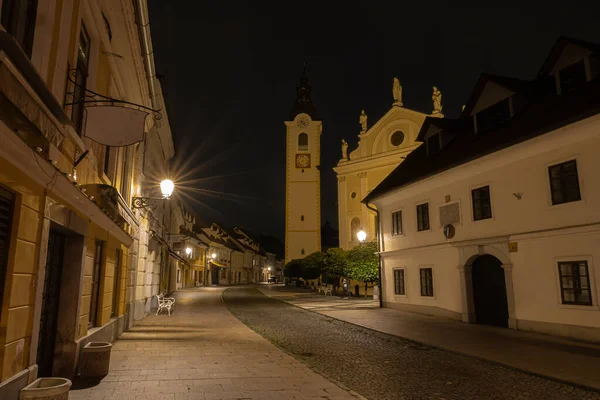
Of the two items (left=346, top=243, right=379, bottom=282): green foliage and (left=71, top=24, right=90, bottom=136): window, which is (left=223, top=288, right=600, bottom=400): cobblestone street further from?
(left=346, top=243, right=379, bottom=282): green foliage

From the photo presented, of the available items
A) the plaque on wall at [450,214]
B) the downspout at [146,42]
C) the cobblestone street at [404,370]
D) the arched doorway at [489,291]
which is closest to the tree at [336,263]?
the plaque on wall at [450,214]

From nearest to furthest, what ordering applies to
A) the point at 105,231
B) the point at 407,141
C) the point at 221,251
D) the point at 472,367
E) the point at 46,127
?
the point at 46,127 → the point at 472,367 → the point at 105,231 → the point at 407,141 → the point at 221,251

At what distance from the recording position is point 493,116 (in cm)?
1686

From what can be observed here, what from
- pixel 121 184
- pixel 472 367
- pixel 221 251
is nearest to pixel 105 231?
pixel 121 184

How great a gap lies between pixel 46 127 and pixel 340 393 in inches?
220

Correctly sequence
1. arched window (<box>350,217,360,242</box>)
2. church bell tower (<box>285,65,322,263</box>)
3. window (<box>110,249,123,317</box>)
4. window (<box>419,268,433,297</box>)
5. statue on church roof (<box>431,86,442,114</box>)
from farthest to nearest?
church bell tower (<box>285,65,322,263</box>) < arched window (<box>350,217,360,242</box>) < statue on church roof (<box>431,86,442,114</box>) < window (<box>419,268,433,297</box>) < window (<box>110,249,123,317</box>)

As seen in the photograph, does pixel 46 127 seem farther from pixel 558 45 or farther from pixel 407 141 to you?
pixel 407 141

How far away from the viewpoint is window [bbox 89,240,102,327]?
9.09 meters

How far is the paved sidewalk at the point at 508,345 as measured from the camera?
328 inches

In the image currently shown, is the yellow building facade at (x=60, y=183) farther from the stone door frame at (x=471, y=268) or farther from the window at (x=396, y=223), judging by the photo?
the window at (x=396, y=223)

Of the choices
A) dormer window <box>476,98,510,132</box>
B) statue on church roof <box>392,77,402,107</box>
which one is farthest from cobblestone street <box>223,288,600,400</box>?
statue on church roof <box>392,77,402,107</box>

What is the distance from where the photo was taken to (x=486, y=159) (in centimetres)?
1496

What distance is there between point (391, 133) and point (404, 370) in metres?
32.9

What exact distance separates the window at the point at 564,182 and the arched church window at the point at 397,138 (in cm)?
2624
